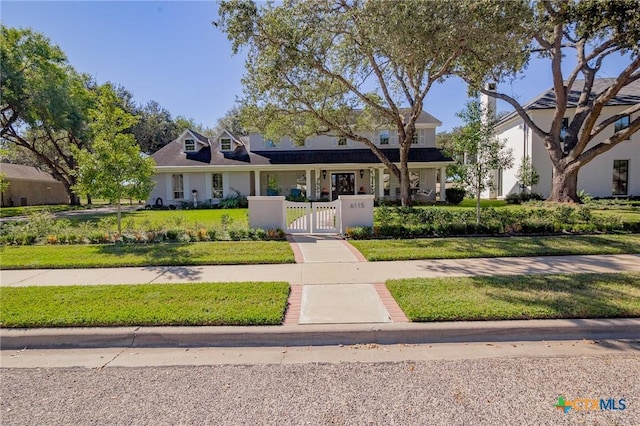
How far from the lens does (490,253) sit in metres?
7.78

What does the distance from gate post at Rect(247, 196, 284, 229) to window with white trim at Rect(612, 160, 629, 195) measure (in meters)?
24.0

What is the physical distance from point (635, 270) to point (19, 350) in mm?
9763

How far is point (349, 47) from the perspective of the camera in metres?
12.5

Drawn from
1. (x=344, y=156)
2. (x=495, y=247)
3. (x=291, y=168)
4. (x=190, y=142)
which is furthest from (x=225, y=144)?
(x=495, y=247)

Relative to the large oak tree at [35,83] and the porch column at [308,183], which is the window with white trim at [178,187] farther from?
the porch column at [308,183]

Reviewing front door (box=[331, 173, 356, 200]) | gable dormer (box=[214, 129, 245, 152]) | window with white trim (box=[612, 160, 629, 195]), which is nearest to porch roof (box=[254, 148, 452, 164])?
front door (box=[331, 173, 356, 200])

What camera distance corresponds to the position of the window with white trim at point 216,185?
2362cm

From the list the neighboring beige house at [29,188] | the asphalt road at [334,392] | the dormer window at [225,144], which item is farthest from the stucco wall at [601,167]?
the neighboring beige house at [29,188]

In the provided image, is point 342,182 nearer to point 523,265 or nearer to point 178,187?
point 178,187

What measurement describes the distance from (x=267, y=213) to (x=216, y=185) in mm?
14579

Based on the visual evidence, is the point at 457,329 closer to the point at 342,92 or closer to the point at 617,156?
the point at 342,92

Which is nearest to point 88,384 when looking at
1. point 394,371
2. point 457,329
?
point 394,371

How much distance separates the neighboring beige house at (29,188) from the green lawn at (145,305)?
34.2m

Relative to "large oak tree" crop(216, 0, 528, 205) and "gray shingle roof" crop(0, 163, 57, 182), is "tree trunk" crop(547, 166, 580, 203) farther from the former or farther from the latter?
"gray shingle roof" crop(0, 163, 57, 182)
